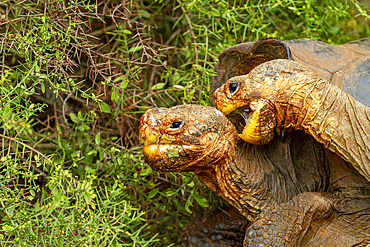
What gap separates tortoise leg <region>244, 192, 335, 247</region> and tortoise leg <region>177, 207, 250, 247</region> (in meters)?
0.59

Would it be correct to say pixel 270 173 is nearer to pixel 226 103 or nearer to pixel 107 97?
pixel 226 103

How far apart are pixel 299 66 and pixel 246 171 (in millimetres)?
514

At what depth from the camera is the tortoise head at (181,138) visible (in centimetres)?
174

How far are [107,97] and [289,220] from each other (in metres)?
1.62

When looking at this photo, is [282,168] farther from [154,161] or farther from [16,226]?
[16,226]

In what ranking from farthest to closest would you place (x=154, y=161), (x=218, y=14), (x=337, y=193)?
(x=218, y=14)
(x=337, y=193)
(x=154, y=161)

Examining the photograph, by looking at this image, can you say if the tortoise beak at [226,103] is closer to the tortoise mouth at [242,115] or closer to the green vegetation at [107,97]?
the tortoise mouth at [242,115]

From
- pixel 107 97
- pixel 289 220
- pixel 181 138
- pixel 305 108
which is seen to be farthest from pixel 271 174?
pixel 107 97

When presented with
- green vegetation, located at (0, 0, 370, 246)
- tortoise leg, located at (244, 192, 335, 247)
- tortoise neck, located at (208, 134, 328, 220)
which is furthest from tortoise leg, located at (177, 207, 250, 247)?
tortoise leg, located at (244, 192, 335, 247)

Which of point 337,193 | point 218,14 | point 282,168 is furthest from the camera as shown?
point 218,14

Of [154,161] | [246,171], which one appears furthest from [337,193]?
[154,161]

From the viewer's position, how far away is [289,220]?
182 centimetres

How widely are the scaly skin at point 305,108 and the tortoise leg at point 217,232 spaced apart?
2.59 feet

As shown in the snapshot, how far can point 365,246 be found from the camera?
1.82 meters
